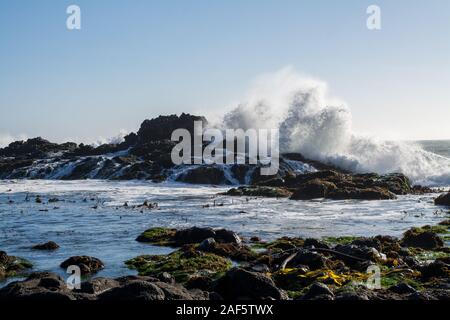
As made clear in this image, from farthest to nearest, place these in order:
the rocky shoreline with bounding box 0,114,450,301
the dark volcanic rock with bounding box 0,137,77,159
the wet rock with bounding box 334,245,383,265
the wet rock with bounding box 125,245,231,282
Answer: the dark volcanic rock with bounding box 0,137,77,159 → the wet rock with bounding box 334,245,383,265 → the wet rock with bounding box 125,245,231,282 → the rocky shoreline with bounding box 0,114,450,301

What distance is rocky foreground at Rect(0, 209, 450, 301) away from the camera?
13.8m

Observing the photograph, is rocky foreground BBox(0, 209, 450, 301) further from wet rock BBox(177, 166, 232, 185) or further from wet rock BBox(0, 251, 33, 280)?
wet rock BBox(177, 166, 232, 185)

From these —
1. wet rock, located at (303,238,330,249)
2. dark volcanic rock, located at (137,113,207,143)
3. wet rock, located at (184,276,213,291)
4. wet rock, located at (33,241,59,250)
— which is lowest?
wet rock, located at (33,241,59,250)

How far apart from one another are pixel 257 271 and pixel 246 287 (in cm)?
395

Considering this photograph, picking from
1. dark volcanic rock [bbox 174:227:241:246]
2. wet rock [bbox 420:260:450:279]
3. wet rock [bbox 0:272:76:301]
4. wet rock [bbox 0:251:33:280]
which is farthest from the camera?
dark volcanic rock [bbox 174:227:241:246]

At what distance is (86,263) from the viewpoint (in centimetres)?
2023

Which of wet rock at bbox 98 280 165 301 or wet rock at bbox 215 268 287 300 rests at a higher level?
wet rock at bbox 98 280 165 301

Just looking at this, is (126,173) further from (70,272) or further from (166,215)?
(70,272)

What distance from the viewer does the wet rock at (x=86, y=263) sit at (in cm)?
1989

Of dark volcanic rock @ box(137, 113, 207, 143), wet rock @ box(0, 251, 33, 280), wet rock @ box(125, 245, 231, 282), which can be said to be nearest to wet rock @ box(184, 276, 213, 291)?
wet rock @ box(125, 245, 231, 282)

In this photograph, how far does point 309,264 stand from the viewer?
A: 1925 cm

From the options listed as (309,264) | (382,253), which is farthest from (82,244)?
(382,253)

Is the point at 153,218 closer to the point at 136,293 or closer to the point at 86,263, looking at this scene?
the point at 86,263

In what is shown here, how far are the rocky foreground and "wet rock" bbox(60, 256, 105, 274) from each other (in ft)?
0.14
